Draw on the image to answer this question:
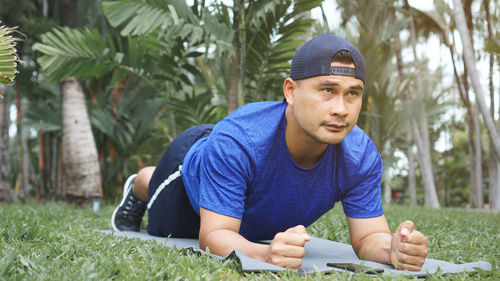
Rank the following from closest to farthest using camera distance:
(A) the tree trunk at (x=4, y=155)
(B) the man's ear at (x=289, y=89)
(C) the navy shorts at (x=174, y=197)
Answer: (B) the man's ear at (x=289, y=89), (C) the navy shorts at (x=174, y=197), (A) the tree trunk at (x=4, y=155)

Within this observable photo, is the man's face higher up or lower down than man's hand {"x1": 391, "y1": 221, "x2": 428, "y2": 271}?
higher up

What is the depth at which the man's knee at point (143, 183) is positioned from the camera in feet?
9.82

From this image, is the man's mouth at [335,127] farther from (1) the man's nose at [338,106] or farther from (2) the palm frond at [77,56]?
(2) the palm frond at [77,56]

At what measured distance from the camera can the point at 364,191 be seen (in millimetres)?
2045

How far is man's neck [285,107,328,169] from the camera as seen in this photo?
6.23 ft

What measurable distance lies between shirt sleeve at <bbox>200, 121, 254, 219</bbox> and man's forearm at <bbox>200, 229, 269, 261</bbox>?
3.3 inches

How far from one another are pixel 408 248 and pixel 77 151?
17.4ft

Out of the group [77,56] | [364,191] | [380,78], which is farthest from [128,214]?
[380,78]

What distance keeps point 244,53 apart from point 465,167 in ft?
50.9

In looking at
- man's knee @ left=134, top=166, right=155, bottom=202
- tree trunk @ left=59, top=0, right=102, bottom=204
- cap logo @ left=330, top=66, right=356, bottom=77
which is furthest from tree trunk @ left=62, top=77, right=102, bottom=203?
cap logo @ left=330, top=66, right=356, bottom=77

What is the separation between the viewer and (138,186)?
3.09 m

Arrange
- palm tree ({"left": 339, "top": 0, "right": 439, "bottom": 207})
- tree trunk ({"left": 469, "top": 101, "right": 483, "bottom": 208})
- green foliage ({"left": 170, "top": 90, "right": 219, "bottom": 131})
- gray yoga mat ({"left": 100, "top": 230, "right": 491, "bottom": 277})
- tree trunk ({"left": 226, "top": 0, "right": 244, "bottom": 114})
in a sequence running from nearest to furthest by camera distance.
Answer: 1. gray yoga mat ({"left": 100, "top": 230, "right": 491, "bottom": 277})
2. tree trunk ({"left": 226, "top": 0, "right": 244, "bottom": 114})
3. green foliage ({"left": 170, "top": 90, "right": 219, "bottom": 131})
4. palm tree ({"left": 339, "top": 0, "right": 439, "bottom": 207})
5. tree trunk ({"left": 469, "top": 101, "right": 483, "bottom": 208})

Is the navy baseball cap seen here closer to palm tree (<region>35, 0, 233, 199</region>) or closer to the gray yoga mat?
the gray yoga mat

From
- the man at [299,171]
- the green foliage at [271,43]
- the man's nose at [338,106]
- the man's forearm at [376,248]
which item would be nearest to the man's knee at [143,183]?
the man at [299,171]
